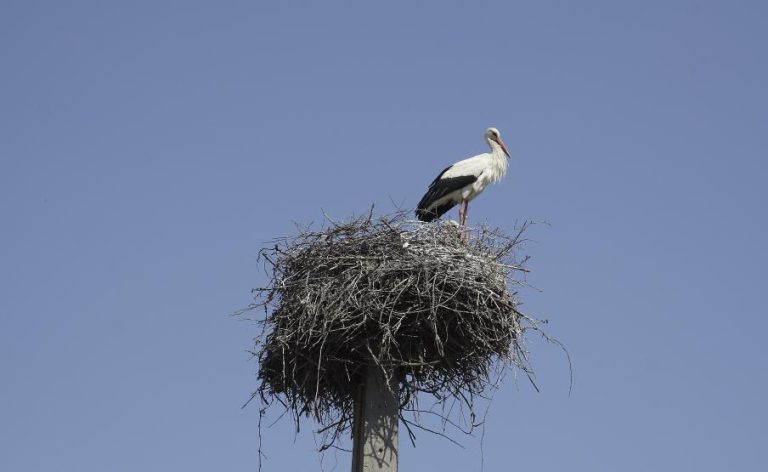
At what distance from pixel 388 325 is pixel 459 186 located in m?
4.87

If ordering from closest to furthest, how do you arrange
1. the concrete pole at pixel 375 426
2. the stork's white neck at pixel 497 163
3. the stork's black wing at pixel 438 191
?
1. the concrete pole at pixel 375 426
2. the stork's black wing at pixel 438 191
3. the stork's white neck at pixel 497 163

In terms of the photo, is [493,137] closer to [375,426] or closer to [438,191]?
[438,191]

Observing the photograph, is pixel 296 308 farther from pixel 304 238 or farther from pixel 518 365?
pixel 518 365

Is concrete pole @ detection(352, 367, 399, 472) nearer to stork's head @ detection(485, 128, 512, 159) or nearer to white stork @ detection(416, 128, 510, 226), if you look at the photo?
white stork @ detection(416, 128, 510, 226)

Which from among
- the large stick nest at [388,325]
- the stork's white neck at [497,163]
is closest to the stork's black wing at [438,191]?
the stork's white neck at [497,163]

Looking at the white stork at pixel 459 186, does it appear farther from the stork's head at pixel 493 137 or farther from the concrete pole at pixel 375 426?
the concrete pole at pixel 375 426

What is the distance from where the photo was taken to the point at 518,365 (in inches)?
316

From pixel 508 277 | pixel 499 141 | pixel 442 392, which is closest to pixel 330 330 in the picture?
pixel 442 392

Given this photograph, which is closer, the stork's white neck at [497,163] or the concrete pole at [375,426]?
the concrete pole at [375,426]

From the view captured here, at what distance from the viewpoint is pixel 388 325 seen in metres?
7.64

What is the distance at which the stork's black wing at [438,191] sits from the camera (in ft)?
40.1

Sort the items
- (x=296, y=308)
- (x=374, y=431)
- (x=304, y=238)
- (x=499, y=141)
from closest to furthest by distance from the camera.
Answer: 1. (x=374, y=431)
2. (x=296, y=308)
3. (x=304, y=238)
4. (x=499, y=141)

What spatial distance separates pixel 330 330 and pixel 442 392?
1003 mm

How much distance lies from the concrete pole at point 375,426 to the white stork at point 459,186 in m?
4.25
